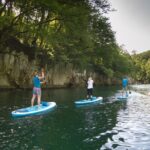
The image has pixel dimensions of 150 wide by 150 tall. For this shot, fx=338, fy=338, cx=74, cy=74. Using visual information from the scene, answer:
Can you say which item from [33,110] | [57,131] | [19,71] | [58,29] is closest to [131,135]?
[57,131]

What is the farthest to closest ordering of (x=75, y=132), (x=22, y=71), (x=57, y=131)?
1. (x=22, y=71)
2. (x=57, y=131)
3. (x=75, y=132)

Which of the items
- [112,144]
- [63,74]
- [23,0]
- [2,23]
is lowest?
[112,144]

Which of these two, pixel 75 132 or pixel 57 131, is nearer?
pixel 75 132

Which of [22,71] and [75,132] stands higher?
[22,71]

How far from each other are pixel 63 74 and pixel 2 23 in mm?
35678

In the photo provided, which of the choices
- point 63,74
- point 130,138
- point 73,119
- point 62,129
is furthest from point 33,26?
point 63,74

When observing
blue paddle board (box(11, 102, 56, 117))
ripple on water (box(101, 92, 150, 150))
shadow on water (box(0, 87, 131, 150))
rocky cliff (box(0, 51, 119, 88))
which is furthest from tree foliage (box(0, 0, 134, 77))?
ripple on water (box(101, 92, 150, 150))

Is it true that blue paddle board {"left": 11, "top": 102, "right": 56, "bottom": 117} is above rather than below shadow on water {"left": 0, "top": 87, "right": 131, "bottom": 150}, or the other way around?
above

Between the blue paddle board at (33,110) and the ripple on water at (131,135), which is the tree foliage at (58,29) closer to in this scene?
the blue paddle board at (33,110)

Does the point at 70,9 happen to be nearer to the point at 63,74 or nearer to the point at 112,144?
the point at 112,144

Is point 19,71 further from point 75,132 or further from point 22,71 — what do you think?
point 75,132

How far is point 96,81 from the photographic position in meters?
97.6

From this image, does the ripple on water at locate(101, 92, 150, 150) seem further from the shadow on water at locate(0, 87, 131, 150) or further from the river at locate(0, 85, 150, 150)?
the shadow on water at locate(0, 87, 131, 150)

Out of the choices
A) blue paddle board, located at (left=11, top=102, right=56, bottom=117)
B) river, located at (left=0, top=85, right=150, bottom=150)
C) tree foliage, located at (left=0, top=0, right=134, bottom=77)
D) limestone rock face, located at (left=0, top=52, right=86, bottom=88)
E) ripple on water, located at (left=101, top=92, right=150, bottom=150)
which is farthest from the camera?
limestone rock face, located at (left=0, top=52, right=86, bottom=88)
